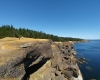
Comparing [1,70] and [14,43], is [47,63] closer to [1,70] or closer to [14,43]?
[14,43]

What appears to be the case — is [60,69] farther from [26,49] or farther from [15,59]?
[15,59]

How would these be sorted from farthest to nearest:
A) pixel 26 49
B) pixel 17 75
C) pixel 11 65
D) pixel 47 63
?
pixel 47 63, pixel 26 49, pixel 17 75, pixel 11 65

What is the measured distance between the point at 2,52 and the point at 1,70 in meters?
3.69


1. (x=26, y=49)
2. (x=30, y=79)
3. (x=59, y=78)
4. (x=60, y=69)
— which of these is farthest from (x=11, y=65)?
(x=60, y=69)

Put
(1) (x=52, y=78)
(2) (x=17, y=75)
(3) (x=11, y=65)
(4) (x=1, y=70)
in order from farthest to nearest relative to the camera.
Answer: (1) (x=52, y=78) < (2) (x=17, y=75) < (3) (x=11, y=65) < (4) (x=1, y=70)

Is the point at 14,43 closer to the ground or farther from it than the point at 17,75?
farther from it

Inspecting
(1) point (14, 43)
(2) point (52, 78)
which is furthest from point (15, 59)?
(2) point (52, 78)

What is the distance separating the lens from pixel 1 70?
56.7ft

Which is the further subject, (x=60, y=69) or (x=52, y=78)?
(x=60, y=69)

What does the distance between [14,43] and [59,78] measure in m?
16.1

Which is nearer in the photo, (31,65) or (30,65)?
(30,65)

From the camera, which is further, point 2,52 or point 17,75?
point 17,75

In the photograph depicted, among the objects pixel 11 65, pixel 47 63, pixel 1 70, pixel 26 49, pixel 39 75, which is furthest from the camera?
pixel 47 63

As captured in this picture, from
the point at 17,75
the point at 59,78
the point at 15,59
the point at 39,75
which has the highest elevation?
the point at 15,59
